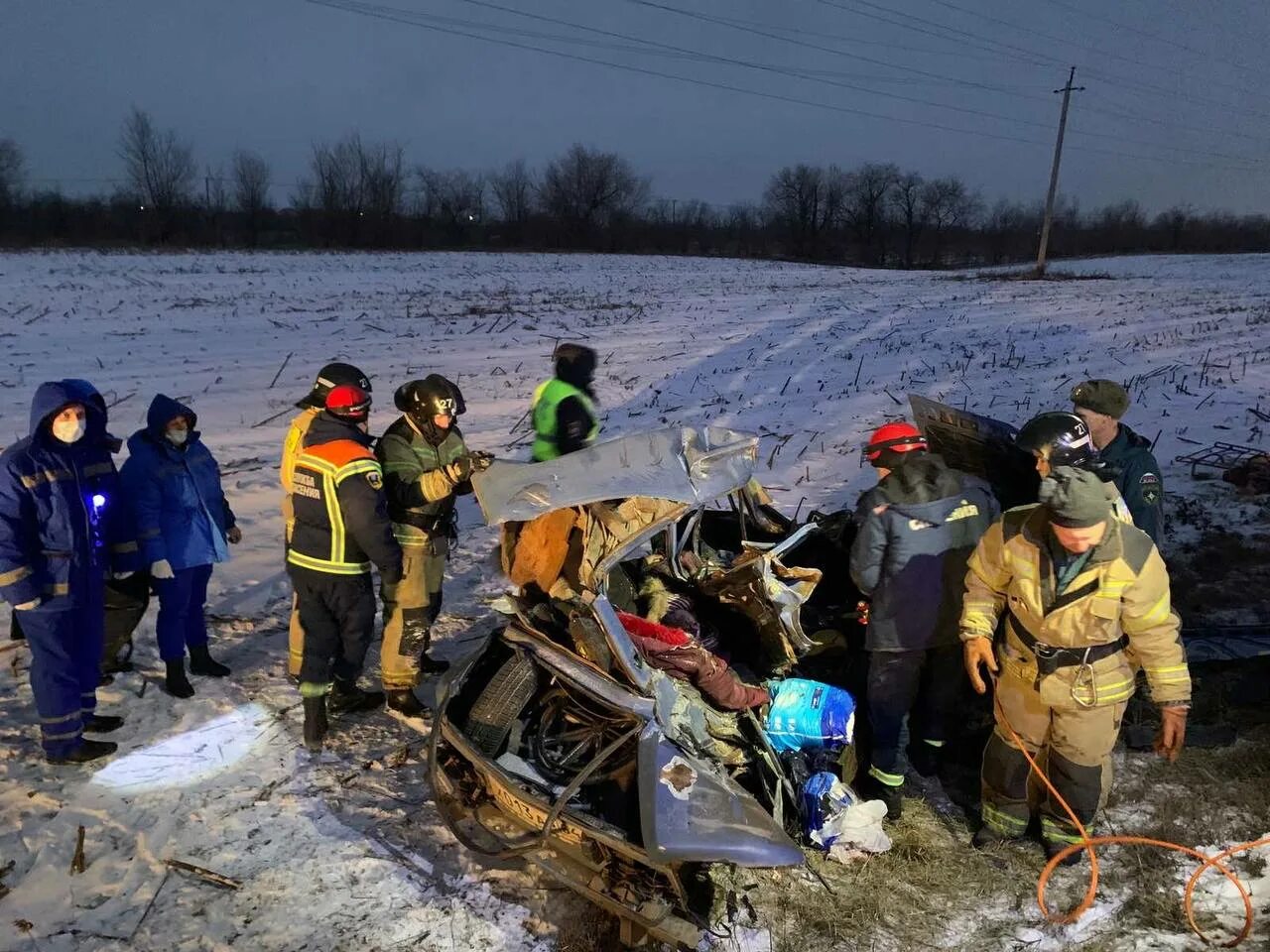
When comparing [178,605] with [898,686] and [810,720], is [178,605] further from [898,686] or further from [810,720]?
[898,686]

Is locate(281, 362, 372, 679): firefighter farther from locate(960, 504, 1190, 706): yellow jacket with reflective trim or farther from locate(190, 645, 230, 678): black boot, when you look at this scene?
locate(960, 504, 1190, 706): yellow jacket with reflective trim

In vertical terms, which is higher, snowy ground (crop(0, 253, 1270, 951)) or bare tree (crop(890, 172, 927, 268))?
bare tree (crop(890, 172, 927, 268))

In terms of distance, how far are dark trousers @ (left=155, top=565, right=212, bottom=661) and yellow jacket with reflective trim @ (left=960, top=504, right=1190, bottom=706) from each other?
13.2 feet

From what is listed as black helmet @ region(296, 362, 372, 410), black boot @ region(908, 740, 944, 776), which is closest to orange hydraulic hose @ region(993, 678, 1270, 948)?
black boot @ region(908, 740, 944, 776)

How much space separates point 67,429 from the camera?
12.2 feet

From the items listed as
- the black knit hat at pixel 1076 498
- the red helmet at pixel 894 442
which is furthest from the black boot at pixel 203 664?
the black knit hat at pixel 1076 498

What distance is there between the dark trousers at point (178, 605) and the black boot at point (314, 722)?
97cm

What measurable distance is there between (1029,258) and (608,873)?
66970 mm

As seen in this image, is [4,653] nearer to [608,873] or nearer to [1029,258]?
[608,873]

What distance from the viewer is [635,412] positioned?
10.9m

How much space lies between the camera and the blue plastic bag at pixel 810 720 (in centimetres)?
366

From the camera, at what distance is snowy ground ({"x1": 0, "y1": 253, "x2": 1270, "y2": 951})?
321 cm

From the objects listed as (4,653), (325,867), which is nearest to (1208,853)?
(325,867)

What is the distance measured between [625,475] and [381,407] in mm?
8275
